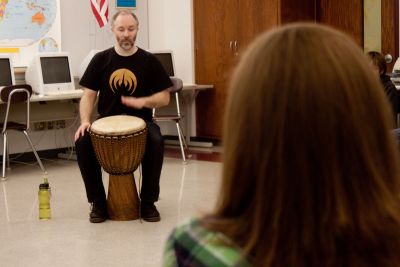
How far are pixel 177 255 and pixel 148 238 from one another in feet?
10.4

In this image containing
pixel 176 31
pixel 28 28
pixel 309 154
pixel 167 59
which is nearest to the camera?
pixel 309 154

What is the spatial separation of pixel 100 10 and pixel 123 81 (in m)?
3.57

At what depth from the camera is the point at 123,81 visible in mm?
4516

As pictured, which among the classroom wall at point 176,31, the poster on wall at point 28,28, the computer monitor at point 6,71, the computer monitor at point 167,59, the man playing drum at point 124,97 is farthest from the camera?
the classroom wall at point 176,31

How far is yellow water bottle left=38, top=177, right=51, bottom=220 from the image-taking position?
4.45 meters

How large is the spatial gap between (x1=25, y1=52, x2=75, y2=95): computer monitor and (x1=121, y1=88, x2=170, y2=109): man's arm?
2.66 metres

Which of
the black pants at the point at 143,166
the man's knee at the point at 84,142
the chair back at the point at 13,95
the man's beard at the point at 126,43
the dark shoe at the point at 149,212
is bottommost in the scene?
the dark shoe at the point at 149,212

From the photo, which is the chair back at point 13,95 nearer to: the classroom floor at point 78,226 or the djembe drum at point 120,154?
the classroom floor at point 78,226

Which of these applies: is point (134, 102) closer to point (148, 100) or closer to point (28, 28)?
point (148, 100)

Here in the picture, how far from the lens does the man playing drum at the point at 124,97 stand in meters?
4.42

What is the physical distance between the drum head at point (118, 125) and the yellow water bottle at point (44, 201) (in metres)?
0.51

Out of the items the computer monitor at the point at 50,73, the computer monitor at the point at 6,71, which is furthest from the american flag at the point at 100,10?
the computer monitor at the point at 6,71

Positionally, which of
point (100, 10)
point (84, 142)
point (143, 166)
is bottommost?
point (143, 166)

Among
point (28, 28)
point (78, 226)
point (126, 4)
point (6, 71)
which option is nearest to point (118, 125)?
point (78, 226)
